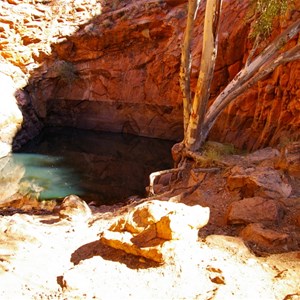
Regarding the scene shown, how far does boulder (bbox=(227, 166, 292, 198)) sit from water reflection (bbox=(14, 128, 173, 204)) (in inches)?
185

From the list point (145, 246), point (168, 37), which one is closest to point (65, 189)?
point (145, 246)

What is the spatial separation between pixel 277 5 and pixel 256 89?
3.54 m

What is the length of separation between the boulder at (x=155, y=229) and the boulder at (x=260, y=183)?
152cm

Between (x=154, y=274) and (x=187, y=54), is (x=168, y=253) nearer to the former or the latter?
(x=154, y=274)

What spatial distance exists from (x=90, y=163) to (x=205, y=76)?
290 inches

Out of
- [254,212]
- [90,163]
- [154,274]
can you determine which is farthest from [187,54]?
[90,163]

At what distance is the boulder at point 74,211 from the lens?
5520 millimetres

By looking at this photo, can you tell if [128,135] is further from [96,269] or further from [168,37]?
[96,269]

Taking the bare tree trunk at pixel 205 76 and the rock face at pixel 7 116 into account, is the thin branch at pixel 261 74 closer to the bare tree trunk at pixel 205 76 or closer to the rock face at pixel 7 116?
the bare tree trunk at pixel 205 76

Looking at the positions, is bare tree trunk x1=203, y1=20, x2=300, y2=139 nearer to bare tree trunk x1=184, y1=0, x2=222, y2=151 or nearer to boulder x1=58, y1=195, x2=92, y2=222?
bare tree trunk x1=184, y1=0, x2=222, y2=151

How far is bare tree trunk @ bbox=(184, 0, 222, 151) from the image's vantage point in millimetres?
6562

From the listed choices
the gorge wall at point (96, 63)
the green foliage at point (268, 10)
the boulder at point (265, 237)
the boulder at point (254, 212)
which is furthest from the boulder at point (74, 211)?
the gorge wall at point (96, 63)

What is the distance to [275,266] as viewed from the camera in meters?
3.10

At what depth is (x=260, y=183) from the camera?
16.1 ft
